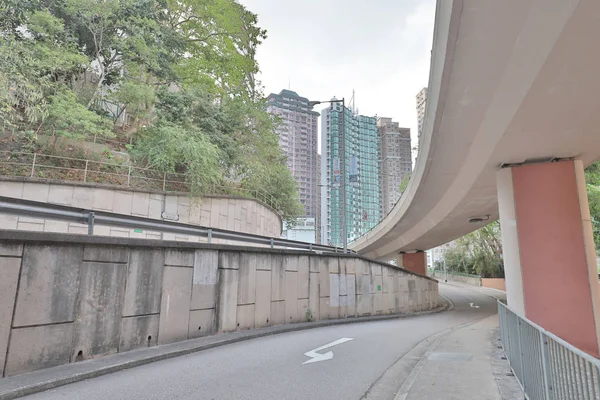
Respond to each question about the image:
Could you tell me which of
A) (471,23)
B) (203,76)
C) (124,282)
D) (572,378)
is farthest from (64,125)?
(572,378)

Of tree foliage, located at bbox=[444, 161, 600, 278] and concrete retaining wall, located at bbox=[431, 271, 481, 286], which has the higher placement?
tree foliage, located at bbox=[444, 161, 600, 278]

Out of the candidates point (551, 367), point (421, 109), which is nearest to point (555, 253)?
point (551, 367)

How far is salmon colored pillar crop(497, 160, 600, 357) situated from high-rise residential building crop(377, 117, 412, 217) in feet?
119

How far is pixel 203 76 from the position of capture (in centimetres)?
2483

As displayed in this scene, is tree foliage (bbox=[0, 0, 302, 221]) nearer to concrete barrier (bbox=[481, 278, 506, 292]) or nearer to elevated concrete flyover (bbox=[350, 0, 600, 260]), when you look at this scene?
elevated concrete flyover (bbox=[350, 0, 600, 260])

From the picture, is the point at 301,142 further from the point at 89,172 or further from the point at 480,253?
the point at 89,172

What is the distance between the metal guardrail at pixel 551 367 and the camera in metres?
2.64

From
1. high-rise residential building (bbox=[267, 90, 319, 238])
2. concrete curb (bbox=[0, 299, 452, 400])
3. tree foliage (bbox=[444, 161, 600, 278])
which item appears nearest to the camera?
concrete curb (bbox=[0, 299, 452, 400])

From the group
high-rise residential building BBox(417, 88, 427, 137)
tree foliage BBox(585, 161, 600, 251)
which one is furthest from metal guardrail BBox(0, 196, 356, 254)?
tree foliage BBox(585, 161, 600, 251)

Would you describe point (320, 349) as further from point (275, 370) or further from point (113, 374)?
point (113, 374)

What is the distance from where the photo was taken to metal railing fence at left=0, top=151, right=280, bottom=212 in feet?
52.2

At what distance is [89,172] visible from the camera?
17.5m

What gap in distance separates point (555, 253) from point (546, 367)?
6944 millimetres

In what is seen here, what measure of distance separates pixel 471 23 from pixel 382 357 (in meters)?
6.42
